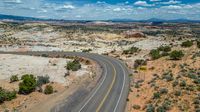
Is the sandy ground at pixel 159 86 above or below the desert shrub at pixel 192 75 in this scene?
below

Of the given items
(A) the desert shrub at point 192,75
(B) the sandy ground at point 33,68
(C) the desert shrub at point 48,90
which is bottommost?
(B) the sandy ground at point 33,68

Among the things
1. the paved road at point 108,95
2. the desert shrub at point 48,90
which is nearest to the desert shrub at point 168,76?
the paved road at point 108,95

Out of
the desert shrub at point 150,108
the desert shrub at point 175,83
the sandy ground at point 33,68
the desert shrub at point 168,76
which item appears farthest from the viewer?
the sandy ground at point 33,68

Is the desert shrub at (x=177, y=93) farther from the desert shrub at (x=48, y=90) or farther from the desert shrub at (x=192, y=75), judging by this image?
the desert shrub at (x=48, y=90)

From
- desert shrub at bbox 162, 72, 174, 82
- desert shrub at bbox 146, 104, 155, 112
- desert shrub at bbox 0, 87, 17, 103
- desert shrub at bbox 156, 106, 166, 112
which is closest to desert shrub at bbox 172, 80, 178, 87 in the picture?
desert shrub at bbox 162, 72, 174, 82

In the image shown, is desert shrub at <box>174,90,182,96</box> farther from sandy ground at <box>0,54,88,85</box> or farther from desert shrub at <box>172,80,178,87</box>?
sandy ground at <box>0,54,88,85</box>

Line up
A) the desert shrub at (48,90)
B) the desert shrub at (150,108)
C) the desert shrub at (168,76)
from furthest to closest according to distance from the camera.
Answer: the desert shrub at (168,76) → the desert shrub at (48,90) → the desert shrub at (150,108)

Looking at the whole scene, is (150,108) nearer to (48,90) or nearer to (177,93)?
(177,93)

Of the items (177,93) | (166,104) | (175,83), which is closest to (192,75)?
(175,83)

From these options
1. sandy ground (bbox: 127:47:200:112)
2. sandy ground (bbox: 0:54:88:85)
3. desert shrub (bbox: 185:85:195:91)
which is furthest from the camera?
sandy ground (bbox: 0:54:88:85)

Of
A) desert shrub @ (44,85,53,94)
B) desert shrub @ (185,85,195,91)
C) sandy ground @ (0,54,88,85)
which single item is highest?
desert shrub @ (185,85,195,91)

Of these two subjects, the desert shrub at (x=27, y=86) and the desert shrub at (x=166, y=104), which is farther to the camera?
the desert shrub at (x=27, y=86)
